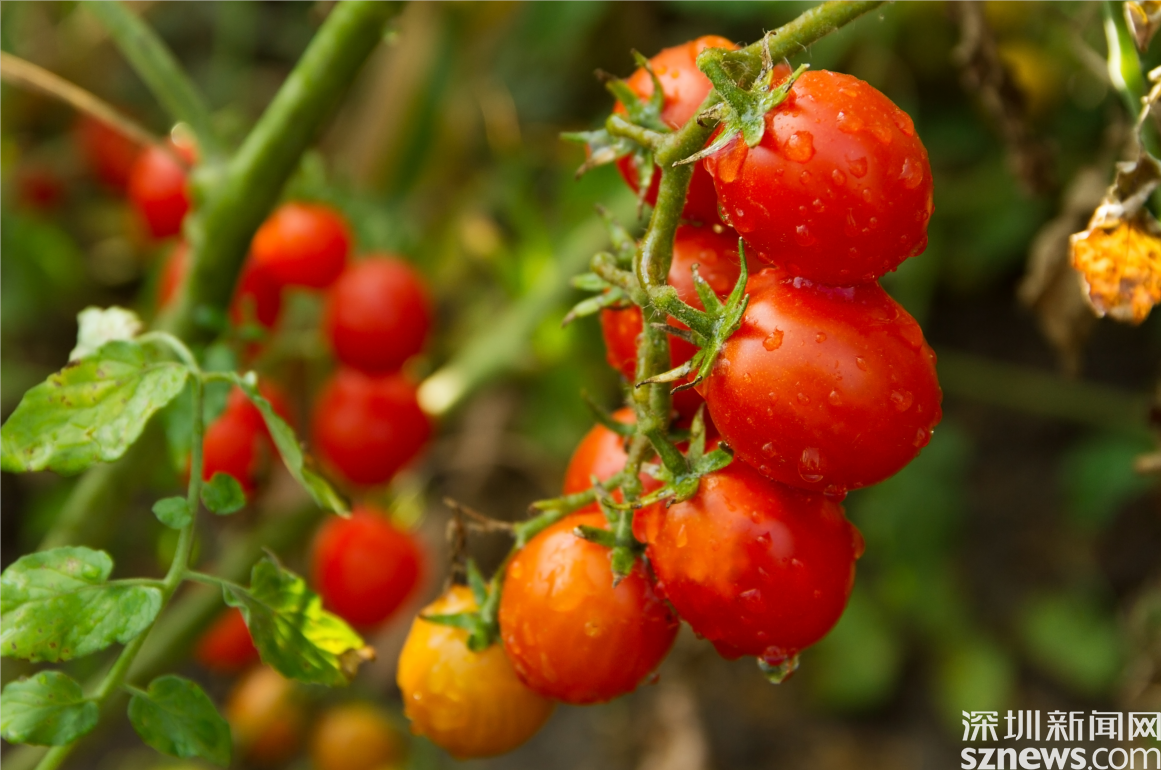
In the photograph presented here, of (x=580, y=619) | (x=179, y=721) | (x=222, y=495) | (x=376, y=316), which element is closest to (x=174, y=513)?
(x=222, y=495)

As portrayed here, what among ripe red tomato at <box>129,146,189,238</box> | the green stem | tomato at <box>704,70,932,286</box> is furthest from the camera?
ripe red tomato at <box>129,146,189,238</box>

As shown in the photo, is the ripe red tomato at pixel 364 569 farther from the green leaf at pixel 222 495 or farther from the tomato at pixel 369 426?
the green leaf at pixel 222 495

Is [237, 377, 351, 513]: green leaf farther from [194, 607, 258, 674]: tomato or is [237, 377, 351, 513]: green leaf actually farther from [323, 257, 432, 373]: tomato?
[194, 607, 258, 674]: tomato

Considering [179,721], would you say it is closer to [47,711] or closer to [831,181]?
[47,711]

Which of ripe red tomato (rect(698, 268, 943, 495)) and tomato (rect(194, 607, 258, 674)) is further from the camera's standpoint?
tomato (rect(194, 607, 258, 674))

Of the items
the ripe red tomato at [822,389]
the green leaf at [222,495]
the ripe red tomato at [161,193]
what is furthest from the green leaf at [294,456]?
the ripe red tomato at [161,193]

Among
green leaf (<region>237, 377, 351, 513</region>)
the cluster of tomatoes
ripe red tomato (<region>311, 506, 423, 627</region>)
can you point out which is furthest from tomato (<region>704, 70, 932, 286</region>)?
ripe red tomato (<region>311, 506, 423, 627</region>)
